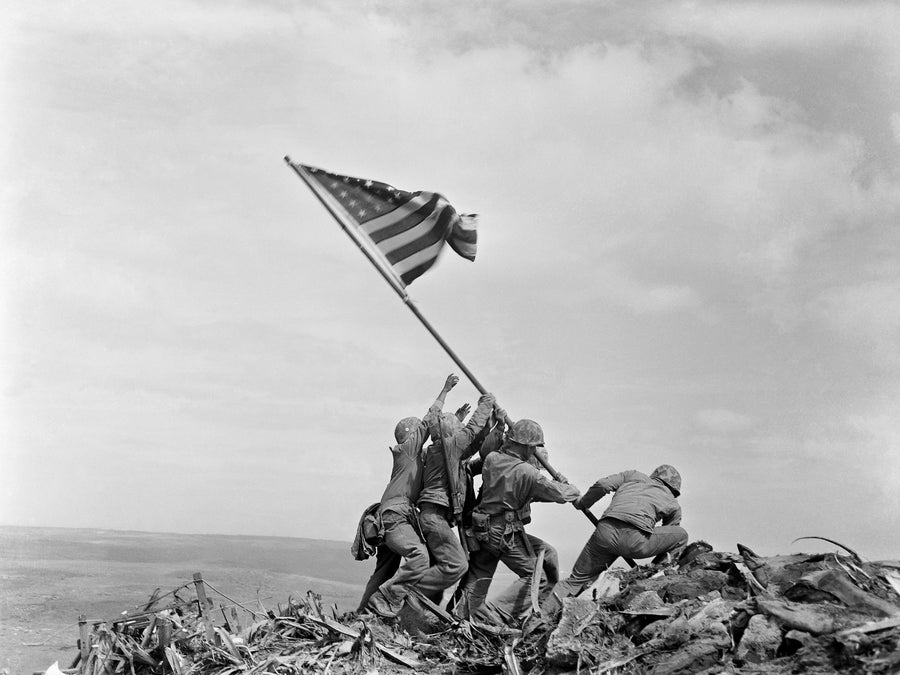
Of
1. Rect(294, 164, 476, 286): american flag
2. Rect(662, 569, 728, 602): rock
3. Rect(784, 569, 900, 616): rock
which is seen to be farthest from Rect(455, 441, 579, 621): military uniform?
Rect(784, 569, 900, 616): rock

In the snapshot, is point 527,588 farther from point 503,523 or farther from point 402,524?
point 402,524

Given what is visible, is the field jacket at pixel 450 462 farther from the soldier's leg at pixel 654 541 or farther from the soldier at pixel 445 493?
the soldier's leg at pixel 654 541

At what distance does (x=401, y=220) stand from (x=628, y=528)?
4.95m

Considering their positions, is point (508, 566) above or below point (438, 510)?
below

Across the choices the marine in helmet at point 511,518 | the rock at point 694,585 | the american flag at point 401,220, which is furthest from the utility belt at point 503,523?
the american flag at point 401,220

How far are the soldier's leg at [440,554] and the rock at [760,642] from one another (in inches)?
181

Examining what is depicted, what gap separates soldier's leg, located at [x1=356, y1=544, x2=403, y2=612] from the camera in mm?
13641

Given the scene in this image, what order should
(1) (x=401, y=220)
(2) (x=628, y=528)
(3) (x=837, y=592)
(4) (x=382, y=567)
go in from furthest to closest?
(1) (x=401, y=220) < (4) (x=382, y=567) < (2) (x=628, y=528) < (3) (x=837, y=592)

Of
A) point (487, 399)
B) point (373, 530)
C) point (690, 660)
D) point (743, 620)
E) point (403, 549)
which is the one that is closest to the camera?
point (690, 660)

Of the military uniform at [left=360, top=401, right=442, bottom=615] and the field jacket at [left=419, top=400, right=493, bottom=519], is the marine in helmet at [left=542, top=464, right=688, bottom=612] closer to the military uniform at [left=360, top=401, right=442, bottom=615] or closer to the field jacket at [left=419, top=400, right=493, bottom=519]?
the field jacket at [left=419, top=400, right=493, bottom=519]

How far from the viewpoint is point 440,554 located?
13055 millimetres

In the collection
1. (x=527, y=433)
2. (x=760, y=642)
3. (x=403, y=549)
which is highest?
(x=527, y=433)

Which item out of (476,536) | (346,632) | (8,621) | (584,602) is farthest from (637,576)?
(8,621)

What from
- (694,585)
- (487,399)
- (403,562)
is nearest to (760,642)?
(694,585)
